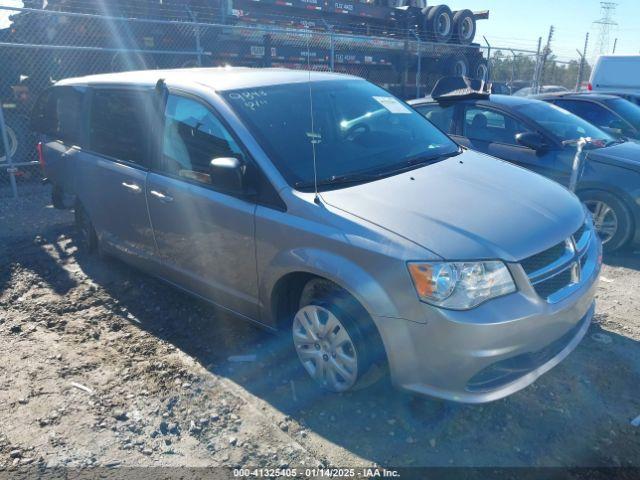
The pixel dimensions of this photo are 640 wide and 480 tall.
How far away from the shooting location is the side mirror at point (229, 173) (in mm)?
2885

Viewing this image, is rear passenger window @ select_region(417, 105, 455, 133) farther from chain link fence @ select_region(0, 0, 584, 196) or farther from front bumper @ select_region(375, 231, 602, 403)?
front bumper @ select_region(375, 231, 602, 403)

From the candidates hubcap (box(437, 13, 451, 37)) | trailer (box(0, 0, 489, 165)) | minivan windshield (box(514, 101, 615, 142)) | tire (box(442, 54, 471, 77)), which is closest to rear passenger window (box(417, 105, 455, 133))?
minivan windshield (box(514, 101, 615, 142))

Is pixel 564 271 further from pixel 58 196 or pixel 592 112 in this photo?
pixel 592 112

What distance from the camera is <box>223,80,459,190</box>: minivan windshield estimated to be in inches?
120

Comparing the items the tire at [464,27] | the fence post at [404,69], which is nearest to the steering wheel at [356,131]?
the fence post at [404,69]

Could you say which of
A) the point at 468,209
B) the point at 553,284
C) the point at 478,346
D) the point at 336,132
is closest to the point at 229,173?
the point at 336,132

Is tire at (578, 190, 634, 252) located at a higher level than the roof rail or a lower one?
lower

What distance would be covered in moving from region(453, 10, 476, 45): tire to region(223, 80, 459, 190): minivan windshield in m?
11.5

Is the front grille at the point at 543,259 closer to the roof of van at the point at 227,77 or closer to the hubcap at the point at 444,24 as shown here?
the roof of van at the point at 227,77

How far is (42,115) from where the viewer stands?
541 centimetres

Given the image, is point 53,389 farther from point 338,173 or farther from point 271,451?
point 338,173

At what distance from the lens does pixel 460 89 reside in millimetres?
6383

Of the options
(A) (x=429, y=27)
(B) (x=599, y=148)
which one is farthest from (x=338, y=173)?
(A) (x=429, y=27)

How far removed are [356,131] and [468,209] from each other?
1.14m
